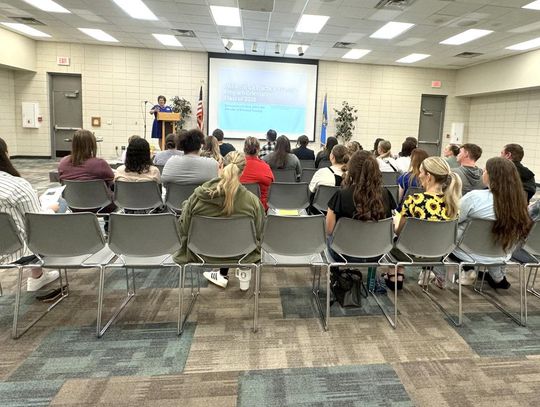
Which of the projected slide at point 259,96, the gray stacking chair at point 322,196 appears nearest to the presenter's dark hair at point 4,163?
the gray stacking chair at point 322,196

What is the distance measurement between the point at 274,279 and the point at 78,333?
1700 mm

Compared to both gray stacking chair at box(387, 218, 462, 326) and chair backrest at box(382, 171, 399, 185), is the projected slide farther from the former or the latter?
gray stacking chair at box(387, 218, 462, 326)

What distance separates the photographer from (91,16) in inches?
309

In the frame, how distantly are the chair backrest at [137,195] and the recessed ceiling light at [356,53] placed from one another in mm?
7991

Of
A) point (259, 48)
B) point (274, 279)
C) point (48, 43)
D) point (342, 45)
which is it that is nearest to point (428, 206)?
point (274, 279)

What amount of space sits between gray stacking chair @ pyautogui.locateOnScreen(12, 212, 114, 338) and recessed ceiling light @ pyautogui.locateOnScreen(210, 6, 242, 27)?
5.90 meters

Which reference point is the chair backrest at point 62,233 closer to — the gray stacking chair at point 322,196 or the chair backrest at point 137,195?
the chair backrest at point 137,195

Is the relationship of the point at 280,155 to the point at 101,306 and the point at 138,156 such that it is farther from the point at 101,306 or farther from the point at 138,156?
the point at 101,306

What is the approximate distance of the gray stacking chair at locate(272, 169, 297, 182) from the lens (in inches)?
197

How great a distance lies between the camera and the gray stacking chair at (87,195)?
3.77 m

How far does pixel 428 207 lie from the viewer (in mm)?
2861

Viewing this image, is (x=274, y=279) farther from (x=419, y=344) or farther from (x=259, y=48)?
(x=259, y=48)

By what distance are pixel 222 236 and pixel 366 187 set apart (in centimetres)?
109

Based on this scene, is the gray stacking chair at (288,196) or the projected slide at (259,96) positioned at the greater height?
the projected slide at (259,96)
